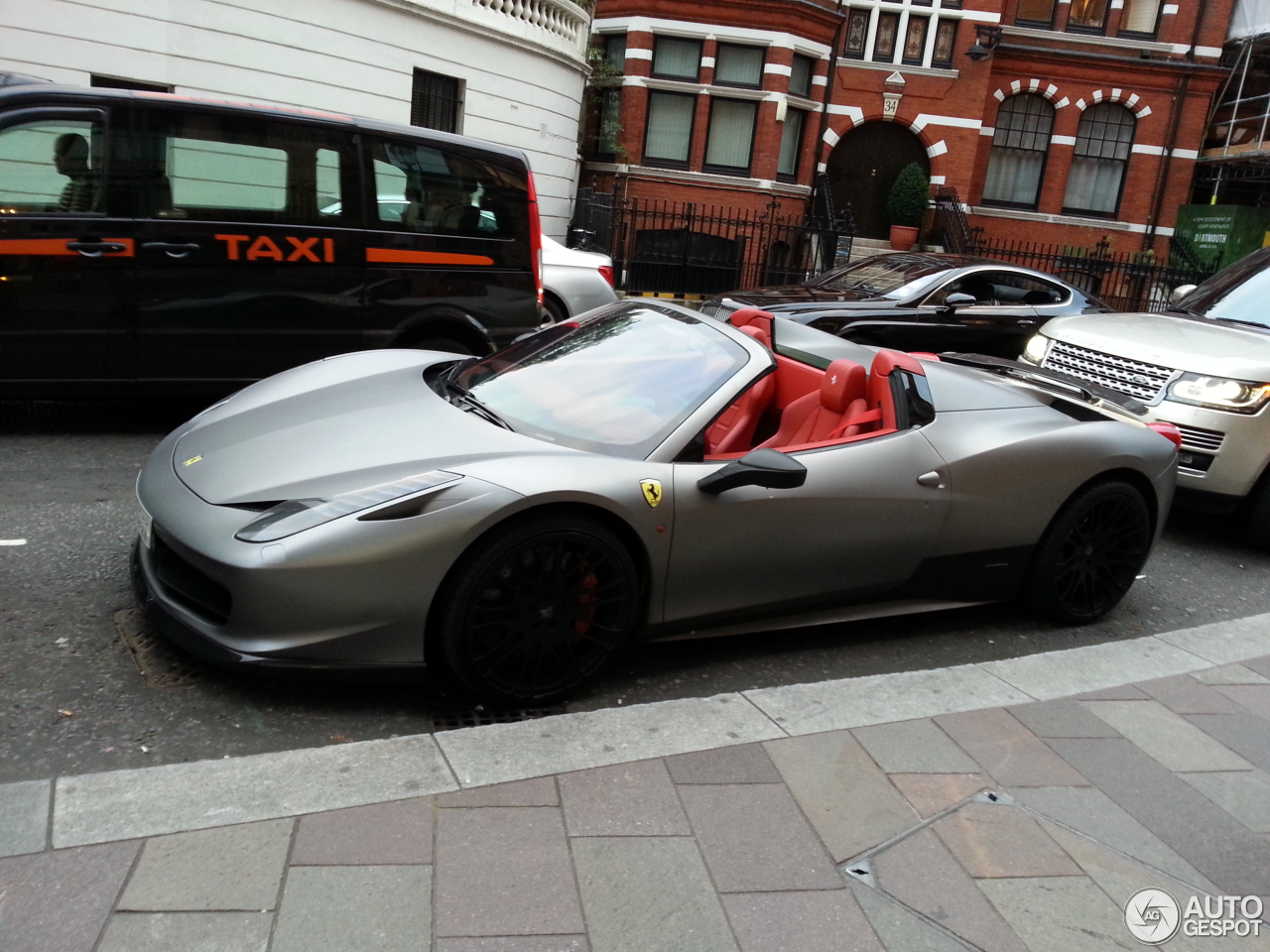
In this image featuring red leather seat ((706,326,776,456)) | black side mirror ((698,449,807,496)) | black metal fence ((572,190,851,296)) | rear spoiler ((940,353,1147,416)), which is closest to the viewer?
black side mirror ((698,449,807,496))

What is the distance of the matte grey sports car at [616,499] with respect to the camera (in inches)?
126

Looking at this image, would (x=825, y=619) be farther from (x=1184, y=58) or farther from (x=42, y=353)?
(x=1184, y=58)

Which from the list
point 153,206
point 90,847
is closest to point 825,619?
point 90,847

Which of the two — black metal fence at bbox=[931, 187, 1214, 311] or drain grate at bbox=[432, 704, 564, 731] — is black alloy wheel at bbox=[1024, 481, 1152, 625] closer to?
drain grate at bbox=[432, 704, 564, 731]

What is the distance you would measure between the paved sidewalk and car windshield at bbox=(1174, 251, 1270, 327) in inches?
184

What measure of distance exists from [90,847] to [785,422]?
9.66 feet

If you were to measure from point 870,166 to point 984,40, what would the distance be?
3.37 m

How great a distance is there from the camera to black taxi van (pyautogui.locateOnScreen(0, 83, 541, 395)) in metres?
5.77

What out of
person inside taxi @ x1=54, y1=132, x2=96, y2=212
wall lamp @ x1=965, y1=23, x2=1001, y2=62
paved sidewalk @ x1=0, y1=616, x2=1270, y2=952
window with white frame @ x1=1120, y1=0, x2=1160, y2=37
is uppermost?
A: window with white frame @ x1=1120, y1=0, x2=1160, y2=37

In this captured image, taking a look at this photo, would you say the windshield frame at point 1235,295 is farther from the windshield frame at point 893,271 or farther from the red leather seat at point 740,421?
the red leather seat at point 740,421

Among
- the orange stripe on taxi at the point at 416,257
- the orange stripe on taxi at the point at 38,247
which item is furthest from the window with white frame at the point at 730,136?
the orange stripe on taxi at the point at 38,247

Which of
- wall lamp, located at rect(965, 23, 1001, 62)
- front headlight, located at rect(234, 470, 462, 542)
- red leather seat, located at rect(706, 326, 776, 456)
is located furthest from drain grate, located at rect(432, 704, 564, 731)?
wall lamp, located at rect(965, 23, 1001, 62)

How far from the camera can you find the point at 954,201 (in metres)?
23.0

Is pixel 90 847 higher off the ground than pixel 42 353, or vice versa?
pixel 42 353
